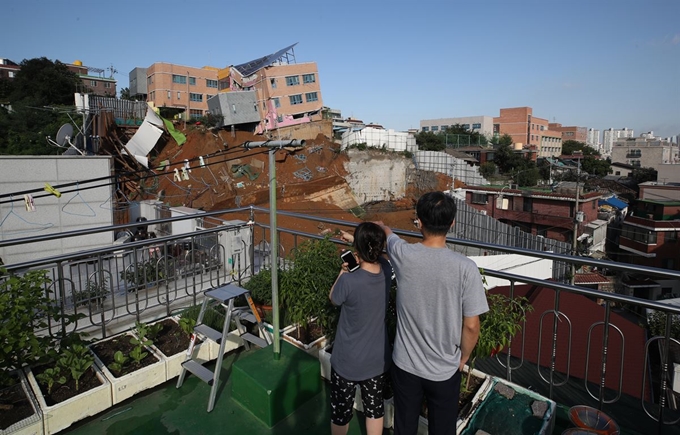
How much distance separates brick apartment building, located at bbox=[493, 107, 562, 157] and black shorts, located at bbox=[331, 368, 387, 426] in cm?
8490

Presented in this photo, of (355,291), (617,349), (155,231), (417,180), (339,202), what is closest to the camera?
(355,291)

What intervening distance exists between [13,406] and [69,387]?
0.34 meters

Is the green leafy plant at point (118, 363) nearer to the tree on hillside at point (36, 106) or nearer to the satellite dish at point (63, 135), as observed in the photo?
the satellite dish at point (63, 135)

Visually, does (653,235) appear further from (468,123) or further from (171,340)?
(468,123)

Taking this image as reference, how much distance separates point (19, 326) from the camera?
2725 mm

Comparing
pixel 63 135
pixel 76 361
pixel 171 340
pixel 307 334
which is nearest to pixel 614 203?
pixel 63 135

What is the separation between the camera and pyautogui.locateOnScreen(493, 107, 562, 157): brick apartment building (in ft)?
262

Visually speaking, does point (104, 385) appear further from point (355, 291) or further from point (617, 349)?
point (617, 349)

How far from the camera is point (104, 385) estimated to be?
3.01 meters

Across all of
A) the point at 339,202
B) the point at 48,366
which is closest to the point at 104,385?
the point at 48,366

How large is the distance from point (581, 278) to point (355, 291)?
30.1 m

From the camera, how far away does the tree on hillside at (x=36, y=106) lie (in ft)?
97.0

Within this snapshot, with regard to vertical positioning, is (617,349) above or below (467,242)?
below

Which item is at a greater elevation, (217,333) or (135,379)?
(217,333)
